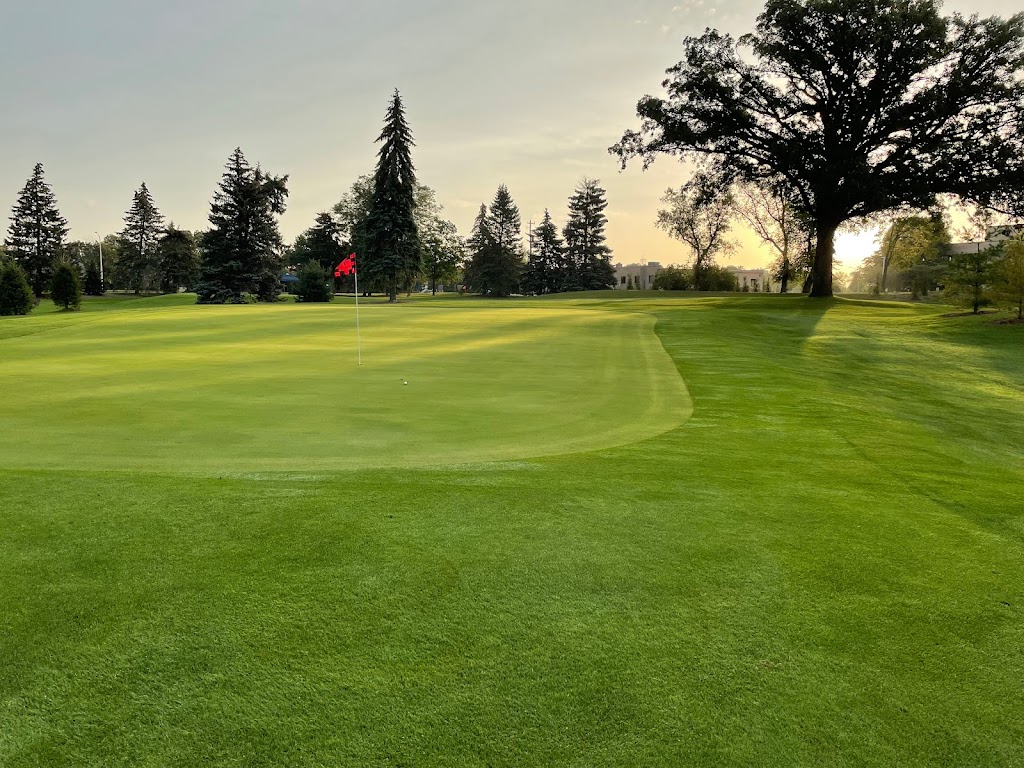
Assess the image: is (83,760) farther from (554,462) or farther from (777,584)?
(554,462)

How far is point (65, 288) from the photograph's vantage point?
3975 cm

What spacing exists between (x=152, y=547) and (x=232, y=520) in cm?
48

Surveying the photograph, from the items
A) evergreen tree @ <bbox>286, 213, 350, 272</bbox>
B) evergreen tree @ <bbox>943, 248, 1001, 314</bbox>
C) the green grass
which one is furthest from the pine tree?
evergreen tree @ <bbox>943, 248, 1001, 314</bbox>

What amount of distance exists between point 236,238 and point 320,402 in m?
Result: 50.4

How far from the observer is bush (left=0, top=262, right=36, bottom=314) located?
35812mm

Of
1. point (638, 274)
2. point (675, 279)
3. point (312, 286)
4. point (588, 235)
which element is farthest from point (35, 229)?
point (638, 274)

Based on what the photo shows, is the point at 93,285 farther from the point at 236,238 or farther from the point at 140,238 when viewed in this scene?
the point at 236,238

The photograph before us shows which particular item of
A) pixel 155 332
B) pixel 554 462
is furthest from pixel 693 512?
pixel 155 332

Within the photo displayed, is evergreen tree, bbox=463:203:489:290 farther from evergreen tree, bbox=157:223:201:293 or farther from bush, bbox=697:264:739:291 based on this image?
evergreen tree, bbox=157:223:201:293

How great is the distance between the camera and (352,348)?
46.0 feet

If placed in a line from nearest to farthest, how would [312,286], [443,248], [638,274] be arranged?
[312,286], [443,248], [638,274]

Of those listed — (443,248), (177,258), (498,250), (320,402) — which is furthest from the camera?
(443,248)

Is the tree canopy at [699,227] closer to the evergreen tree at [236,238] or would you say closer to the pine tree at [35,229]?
the evergreen tree at [236,238]

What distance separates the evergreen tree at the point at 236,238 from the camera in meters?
49.8
